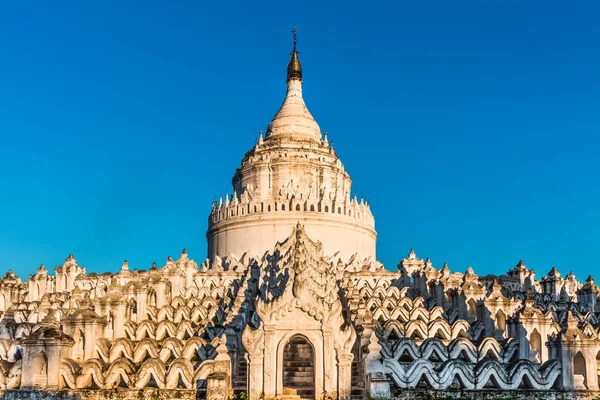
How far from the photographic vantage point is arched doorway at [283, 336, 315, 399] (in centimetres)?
2266

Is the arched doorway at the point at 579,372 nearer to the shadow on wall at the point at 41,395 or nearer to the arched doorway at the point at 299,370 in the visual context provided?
the arched doorway at the point at 299,370

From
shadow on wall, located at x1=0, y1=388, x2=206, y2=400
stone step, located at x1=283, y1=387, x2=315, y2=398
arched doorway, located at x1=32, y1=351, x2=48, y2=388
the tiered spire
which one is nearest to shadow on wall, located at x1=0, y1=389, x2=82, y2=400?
shadow on wall, located at x1=0, y1=388, x2=206, y2=400

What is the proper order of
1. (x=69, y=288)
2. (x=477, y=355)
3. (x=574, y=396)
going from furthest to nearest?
1. (x=69, y=288)
2. (x=477, y=355)
3. (x=574, y=396)

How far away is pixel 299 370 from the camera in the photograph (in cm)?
2548

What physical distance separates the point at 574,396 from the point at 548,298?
22.9 metres

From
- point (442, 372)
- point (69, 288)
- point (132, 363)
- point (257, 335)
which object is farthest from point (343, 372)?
point (69, 288)

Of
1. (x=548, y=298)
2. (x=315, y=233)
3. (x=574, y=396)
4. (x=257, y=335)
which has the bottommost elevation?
(x=574, y=396)

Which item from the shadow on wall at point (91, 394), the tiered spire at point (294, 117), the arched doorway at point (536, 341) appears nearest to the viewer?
the shadow on wall at point (91, 394)

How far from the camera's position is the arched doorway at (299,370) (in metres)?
22.7

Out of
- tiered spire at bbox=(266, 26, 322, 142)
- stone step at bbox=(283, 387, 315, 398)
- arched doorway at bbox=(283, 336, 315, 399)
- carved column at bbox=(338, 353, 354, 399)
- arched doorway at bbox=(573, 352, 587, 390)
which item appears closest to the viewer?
carved column at bbox=(338, 353, 354, 399)

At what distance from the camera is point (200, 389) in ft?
78.2

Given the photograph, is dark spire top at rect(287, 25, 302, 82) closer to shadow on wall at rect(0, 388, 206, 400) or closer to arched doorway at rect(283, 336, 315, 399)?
arched doorway at rect(283, 336, 315, 399)

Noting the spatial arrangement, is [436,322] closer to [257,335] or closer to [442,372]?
[442,372]

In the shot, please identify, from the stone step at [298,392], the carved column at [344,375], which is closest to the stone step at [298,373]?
the stone step at [298,392]
